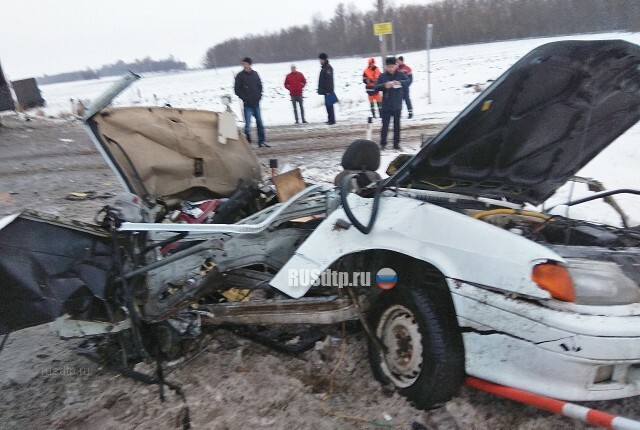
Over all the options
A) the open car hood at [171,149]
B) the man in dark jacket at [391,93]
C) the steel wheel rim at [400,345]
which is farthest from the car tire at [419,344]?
the man in dark jacket at [391,93]

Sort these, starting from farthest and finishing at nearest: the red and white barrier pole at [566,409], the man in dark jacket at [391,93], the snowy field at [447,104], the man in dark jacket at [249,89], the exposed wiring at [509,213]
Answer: the man in dark jacket at [249,89]
the man in dark jacket at [391,93]
the snowy field at [447,104]
the exposed wiring at [509,213]
the red and white barrier pole at [566,409]

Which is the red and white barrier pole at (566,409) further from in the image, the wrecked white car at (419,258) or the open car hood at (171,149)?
the open car hood at (171,149)

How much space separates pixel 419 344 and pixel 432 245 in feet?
1.78

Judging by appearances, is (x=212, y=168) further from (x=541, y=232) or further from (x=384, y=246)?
(x=541, y=232)

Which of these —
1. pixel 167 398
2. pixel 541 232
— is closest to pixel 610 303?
pixel 541 232

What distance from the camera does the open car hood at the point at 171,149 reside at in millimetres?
3264

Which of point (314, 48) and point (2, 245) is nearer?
point (2, 245)

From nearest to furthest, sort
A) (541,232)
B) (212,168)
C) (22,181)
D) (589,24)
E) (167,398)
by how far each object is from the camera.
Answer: (167,398), (541,232), (212,168), (22,181), (589,24)

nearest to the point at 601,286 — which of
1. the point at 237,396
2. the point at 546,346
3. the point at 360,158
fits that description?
the point at 546,346

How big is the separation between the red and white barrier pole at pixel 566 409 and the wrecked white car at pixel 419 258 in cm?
4

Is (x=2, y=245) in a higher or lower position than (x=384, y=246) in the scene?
higher

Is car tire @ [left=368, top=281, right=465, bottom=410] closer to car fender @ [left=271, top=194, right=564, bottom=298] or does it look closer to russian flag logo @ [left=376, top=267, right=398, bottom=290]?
russian flag logo @ [left=376, top=267, right=398, bottom=290]

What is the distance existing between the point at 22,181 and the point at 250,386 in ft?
25.9

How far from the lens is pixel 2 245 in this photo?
2.42 meters
